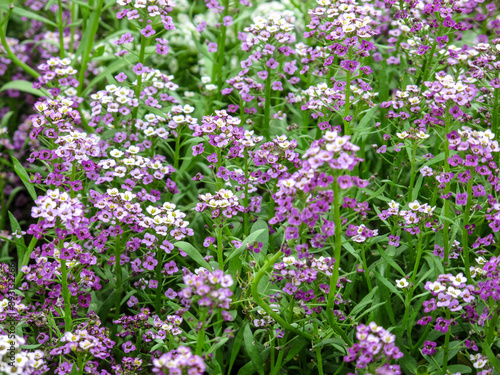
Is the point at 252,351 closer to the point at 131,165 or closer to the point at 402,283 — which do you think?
the point at 402,283

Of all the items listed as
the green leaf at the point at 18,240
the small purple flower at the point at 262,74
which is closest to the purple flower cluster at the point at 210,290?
the green leaf at the point at 18,240

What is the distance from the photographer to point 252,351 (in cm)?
323

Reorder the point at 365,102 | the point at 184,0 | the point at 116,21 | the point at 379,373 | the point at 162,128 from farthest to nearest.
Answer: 1. the point at 184,0
2. the point at 116,21
3. the point at 162,128
4. the point at 365,102
5. the point at 379,373

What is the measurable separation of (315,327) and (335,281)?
1.28 feet

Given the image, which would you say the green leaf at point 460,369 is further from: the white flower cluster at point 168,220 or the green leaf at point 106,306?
the green leaf at point 106,306

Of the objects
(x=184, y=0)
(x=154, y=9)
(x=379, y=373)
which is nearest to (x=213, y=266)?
(x=379, y=373)

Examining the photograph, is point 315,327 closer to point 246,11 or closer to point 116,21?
point 246,11

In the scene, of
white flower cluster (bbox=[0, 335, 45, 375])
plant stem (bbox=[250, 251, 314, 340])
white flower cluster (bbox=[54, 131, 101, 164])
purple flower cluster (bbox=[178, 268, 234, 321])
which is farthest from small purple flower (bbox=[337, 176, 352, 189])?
white flower cluster (bbox=[0, 335, 45, 375])

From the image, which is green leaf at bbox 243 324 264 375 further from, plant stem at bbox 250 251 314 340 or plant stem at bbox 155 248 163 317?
plant stem at bbox 155 248 163 317

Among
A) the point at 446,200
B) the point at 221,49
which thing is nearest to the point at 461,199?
the point at 446,200

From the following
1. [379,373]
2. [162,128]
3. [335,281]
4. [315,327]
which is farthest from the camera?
[162,128]

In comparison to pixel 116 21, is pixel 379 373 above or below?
below

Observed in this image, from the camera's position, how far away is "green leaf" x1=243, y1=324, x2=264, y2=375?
322 centimetres

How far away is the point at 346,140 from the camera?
8.43 feet
